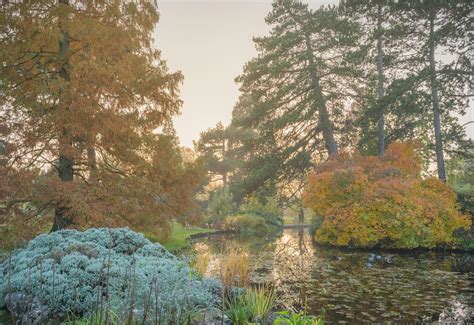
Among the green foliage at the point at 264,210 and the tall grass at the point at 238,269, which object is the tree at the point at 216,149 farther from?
the tall grass at the point at 238,269

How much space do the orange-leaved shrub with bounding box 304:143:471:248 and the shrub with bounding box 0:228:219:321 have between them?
37.8 feet

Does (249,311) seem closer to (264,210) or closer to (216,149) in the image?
(264,210)

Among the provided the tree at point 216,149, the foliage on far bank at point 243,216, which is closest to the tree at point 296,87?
the foliage on far bank at point 243,216

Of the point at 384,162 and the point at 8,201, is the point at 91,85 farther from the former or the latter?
the point at 384,162

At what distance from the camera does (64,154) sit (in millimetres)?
9375

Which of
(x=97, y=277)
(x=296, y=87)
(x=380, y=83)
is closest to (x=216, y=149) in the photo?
(x=296, y=87)

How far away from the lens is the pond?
7.19m

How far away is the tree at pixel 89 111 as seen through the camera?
9.17 metres

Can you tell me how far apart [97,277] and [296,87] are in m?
19.9

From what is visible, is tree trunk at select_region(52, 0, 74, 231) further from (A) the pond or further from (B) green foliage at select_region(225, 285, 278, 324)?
(B) green foliage at select_region(225, 285, 278, 324)

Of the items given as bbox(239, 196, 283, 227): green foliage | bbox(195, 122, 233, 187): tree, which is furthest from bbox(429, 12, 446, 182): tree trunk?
bbox(195, 122, 233, 187): tree

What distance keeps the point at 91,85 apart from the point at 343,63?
16272 millimetres

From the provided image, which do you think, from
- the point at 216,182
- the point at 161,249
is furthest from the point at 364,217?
the point at 216,182

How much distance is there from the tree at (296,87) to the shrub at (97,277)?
1696 cm
